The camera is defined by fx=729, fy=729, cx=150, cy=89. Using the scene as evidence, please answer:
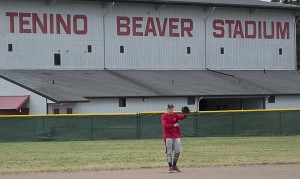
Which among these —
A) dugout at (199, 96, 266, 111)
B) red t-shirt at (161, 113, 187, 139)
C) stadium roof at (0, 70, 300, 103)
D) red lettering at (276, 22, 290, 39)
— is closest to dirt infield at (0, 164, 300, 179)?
red t-shirt at (161, 113, 187, 139)

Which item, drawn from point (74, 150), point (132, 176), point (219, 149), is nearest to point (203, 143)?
point (219, 149)

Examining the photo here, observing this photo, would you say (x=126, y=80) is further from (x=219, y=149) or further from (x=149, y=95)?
(x=219, y=149)

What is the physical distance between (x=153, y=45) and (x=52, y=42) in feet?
27.7

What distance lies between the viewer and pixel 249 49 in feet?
201

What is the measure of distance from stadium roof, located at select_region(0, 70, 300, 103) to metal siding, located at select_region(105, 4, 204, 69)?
2.38 ft

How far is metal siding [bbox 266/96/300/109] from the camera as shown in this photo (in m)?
55.2

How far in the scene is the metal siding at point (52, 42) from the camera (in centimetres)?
5131

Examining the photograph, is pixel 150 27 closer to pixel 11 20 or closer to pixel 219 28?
pixel 219 28

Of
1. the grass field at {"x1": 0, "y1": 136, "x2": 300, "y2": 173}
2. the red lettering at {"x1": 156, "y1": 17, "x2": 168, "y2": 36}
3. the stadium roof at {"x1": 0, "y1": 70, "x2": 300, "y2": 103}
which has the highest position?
the red lettering at {"x1": 156, "y1": 17, "x2": 168, "y2": 36}

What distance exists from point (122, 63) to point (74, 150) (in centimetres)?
2661

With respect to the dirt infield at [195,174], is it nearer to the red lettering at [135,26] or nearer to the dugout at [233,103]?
the dugout at [233,103]

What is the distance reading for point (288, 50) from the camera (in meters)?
63.0

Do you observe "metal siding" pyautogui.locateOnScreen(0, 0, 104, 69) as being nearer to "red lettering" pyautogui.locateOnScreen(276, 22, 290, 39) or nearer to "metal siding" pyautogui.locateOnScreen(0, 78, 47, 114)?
"metal siding" pyautogui.locateOnScreen(0, 78, 47, 114)

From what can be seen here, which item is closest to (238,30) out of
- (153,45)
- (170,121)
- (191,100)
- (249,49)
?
(249,49)
